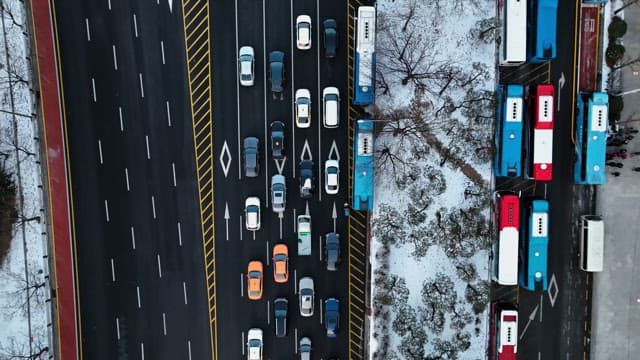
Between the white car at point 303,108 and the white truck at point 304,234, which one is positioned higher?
the white car at point 303,108

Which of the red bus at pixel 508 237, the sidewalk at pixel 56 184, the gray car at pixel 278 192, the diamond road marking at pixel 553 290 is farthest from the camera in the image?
the diamond road marking at pixel 553 290

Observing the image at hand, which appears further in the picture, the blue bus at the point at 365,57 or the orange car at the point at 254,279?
the orange car at the point at 254,279

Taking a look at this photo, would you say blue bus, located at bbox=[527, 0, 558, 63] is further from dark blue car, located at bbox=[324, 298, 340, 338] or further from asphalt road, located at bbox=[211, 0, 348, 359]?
dark blue car, located at bbox=[324, 298, 340, 338]

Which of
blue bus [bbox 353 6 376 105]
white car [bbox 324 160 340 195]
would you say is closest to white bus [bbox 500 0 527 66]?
blue bus [bbox 353 6 376 105]

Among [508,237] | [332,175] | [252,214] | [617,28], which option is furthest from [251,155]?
[617,28]

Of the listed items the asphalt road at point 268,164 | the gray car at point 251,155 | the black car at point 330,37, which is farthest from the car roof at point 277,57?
the gray car at point 251,155

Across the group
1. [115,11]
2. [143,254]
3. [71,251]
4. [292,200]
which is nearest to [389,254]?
[292,200]

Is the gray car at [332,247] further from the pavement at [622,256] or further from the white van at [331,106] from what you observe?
the pavement at [622,256]

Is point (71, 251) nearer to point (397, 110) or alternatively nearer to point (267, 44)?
point (267, 44)
